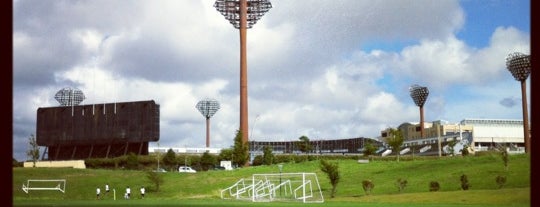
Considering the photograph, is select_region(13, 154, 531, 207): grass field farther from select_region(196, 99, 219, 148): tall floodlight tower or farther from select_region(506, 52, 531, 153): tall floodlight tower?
select_region(196, 99, 219, 148): tall floodlight tower

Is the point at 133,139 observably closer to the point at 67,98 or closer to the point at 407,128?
the point at 67,98

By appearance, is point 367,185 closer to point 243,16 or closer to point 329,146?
point 243,16

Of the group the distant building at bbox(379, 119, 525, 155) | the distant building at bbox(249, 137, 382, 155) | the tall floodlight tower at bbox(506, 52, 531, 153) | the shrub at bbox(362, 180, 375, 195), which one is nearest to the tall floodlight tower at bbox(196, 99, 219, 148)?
the distant building at bbox(249, 137, 382, 155)

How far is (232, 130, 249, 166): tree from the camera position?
9512 centimetres

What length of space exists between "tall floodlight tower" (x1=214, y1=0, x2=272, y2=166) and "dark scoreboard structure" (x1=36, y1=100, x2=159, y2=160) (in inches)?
705

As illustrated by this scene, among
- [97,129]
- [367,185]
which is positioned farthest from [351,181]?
[97,129]

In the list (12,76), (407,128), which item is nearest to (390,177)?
(12,76)

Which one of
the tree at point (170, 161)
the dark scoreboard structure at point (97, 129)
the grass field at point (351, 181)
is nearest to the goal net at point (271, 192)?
the grass field at point (351, 181)

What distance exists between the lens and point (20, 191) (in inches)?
2685

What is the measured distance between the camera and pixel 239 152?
95.6m

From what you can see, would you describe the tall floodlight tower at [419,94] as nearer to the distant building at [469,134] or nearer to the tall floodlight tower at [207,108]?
the distant building at [469,134]

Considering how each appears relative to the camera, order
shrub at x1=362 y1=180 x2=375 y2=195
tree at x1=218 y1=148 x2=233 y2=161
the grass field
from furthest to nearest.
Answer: tree at x1=218 y1=148 x2=233 y2=161, shrub at x1=362 y1=180 x2=375 y2=195, the grass field
